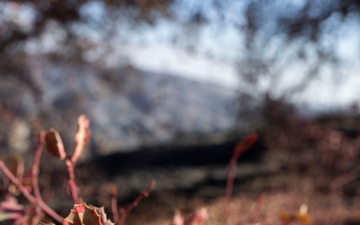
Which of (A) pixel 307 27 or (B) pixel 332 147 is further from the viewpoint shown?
(B) pixel 332 147

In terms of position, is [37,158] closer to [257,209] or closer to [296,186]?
[257,209]

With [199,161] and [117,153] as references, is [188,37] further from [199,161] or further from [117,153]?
[117,153]

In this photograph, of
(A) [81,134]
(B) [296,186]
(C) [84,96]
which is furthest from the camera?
(C) [84,96]

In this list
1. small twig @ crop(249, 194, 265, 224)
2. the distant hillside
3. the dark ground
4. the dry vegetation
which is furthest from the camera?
the distant hillside

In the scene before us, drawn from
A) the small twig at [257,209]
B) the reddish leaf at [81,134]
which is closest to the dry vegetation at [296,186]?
the small twig at [257,209]

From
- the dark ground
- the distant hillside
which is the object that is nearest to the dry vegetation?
the dark ground

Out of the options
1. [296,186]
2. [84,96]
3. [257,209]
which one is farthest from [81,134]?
[84,96]

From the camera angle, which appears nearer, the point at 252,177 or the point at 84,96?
the point at 252,177

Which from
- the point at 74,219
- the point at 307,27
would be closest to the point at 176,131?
the point at 307,27

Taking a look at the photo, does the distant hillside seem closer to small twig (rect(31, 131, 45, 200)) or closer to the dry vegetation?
the dry vegetation

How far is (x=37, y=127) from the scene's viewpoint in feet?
22.5

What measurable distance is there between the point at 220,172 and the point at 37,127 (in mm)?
2529

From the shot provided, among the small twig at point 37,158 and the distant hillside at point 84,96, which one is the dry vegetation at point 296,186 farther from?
the small twig at point 37,158

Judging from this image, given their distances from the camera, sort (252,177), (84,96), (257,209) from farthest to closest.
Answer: (84,96) → (252,177) → (257,209)
